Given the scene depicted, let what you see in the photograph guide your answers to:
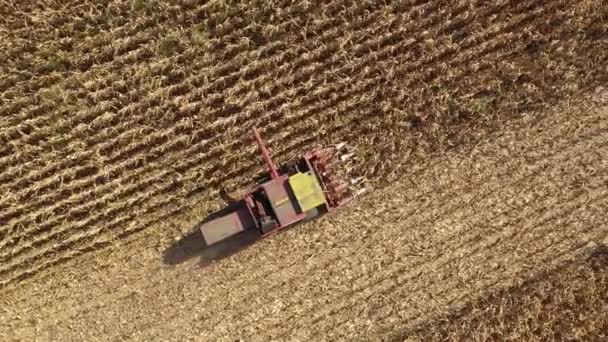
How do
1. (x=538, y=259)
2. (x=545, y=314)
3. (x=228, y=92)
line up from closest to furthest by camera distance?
(x=228, y=92), (x=545, y=314), (x=538, y=259)

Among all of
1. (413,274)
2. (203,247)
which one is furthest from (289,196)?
(413,274)

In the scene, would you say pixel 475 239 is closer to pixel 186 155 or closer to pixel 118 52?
pixel 186 155

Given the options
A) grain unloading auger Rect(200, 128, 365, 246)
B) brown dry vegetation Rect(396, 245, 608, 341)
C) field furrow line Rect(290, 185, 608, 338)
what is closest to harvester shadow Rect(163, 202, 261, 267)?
grain unloading auger Rect(200, 128, 365, 246)

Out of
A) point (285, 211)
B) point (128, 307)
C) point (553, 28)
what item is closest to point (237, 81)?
point (285, 211)

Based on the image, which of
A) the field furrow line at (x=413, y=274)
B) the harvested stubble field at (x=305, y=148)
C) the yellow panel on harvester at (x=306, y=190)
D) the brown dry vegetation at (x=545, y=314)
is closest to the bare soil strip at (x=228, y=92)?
the harvested stubble field at (x=305, y=148)

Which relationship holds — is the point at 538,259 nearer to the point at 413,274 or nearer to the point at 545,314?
the point at 545,314

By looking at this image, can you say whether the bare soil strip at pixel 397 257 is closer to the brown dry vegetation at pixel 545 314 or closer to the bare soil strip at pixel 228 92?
the brown dry vegetation at pixel 545 314
